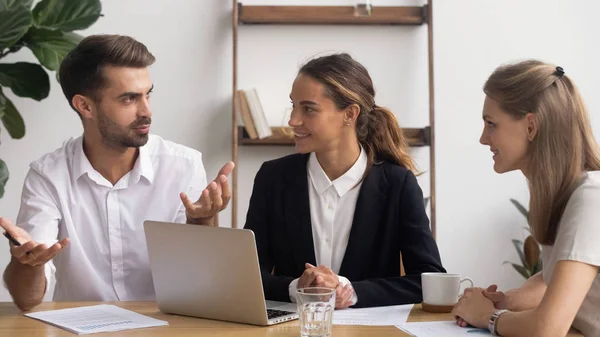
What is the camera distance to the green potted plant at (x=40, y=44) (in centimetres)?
335

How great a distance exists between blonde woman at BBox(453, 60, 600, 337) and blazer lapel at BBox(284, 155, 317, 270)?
0.59 metres

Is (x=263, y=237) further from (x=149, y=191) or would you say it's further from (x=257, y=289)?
(x=257, y=289)

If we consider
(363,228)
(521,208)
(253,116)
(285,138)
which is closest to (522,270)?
(521,208)

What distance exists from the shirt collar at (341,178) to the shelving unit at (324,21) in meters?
1.43

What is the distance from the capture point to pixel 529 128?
5.42ft

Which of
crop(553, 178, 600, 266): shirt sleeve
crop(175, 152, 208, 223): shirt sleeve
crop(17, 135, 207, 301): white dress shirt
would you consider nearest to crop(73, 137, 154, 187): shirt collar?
crop(17, 135, 207, 301): white dress shirt

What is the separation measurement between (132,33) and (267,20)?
27.2 inches

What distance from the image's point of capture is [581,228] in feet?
4.81

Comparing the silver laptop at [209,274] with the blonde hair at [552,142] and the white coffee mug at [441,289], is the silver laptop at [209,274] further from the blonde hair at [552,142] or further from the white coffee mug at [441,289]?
the blonde hair at [552,142]

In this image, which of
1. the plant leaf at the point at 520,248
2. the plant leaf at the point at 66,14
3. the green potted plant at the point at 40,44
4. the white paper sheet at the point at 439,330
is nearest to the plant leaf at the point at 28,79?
the green potted plant at the point at 40,44

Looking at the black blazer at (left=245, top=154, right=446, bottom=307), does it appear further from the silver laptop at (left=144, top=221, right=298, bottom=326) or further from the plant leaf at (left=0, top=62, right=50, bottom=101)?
the plant leaf at (left=0, top=62, right=50, bottom=101)

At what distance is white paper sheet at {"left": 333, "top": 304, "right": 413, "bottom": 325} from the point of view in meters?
1.61

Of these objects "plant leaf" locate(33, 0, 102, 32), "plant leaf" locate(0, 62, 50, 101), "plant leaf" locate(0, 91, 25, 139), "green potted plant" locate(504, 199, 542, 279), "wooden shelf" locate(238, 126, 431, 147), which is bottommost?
"green potted plant" locate(504, 199, 542, 279)

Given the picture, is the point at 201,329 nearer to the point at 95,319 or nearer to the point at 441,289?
the point at 95,319
